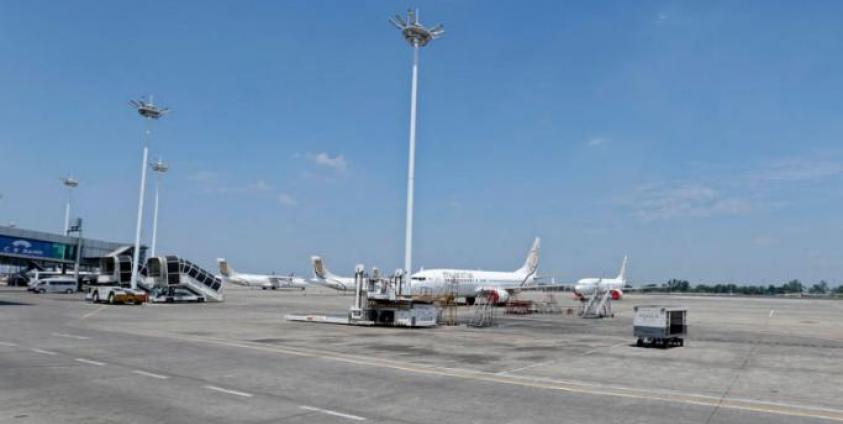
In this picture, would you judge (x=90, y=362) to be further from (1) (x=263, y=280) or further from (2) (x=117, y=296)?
(1) (x=263, y=280)

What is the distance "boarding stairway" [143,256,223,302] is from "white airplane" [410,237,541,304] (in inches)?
856

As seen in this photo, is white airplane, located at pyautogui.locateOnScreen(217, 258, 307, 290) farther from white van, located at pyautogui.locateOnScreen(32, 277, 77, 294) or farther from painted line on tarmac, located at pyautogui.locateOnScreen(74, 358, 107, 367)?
painted line on tarmac, located at pyautogui.locateOnScreen(74, 358, 107, 367)

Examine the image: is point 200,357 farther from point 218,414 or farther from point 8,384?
point 218,414

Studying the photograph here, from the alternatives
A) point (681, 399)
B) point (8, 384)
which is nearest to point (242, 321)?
point (8, 384)

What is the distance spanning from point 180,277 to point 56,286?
30.4m

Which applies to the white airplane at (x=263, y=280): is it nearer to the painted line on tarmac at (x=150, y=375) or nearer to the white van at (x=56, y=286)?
the white van at (x=56, y=286)

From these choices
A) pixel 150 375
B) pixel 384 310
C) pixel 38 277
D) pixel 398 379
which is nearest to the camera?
pixel 150 375

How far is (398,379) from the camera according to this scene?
15023 mm

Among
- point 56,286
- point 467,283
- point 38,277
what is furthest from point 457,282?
point 38,277

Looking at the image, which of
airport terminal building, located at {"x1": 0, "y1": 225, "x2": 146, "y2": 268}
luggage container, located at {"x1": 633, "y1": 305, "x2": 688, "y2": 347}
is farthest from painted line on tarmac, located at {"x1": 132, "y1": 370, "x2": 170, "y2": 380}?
airport terminal building, located at {"x1": 0, "y1": 225, "x2": 146, "y2": 268}

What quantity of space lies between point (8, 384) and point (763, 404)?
54.4 feet

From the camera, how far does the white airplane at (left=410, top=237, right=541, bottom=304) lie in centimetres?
6025

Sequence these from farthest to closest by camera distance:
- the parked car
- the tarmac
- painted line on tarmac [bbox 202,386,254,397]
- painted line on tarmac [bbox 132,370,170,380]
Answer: the parked car → painted line on tarmac [bbox 132,370,170,380] → painted line on tarmac [bbox 202,386,254,397] → the tarmac

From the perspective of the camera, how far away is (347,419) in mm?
10453
